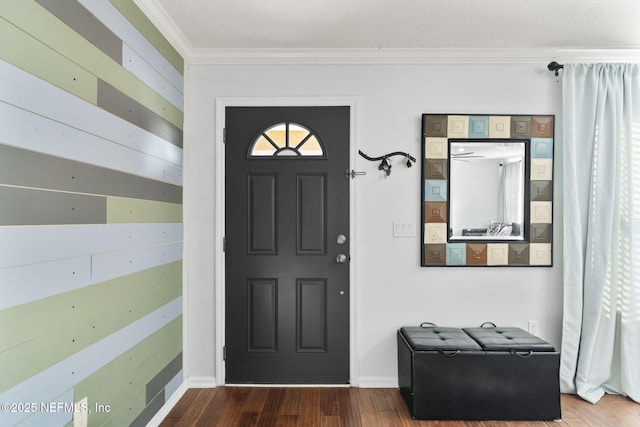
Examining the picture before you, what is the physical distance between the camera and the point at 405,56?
302 cm

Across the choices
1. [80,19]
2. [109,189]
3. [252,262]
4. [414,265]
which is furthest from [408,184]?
[80,19]

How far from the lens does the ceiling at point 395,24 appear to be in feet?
7.77

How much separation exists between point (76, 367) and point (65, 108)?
1013mm

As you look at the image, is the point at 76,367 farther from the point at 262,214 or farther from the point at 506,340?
the point at 506,340

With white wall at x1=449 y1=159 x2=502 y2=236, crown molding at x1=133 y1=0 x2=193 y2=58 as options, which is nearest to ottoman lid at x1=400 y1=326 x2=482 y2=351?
white wall at x1=449 y1=159 x2=502 y2=236

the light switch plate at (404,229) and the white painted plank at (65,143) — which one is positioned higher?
the white painted plank at (65,143)

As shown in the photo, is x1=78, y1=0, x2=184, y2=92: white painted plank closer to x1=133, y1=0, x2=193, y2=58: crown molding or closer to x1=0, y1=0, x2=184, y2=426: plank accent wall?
x1=0, y1=0, x2=184, y2=426: plank accent wall

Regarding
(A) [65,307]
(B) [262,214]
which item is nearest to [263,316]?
(B) [262,214]

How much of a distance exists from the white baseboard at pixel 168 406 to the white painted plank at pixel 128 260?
2.95 feet

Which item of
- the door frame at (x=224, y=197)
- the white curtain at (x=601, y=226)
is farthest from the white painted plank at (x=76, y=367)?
the white curtain at (x=601, y=226)

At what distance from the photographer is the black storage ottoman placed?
254 centimetres

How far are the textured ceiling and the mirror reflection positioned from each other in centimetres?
74

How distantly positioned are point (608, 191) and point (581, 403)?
4.80 ft

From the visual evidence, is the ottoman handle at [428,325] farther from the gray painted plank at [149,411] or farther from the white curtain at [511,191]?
the gray painted plank at [149,411]
